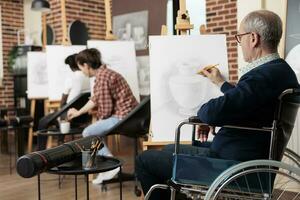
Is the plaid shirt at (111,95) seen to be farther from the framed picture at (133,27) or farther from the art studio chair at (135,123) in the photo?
the framed picture at (133,27)

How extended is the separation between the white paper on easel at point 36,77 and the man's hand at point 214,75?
12.2 feet

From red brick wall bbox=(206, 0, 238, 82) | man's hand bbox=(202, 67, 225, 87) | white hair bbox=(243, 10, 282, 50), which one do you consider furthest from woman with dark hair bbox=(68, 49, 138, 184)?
white hair bbox=(243, 10, 282, 50)

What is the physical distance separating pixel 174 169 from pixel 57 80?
350 centimetres

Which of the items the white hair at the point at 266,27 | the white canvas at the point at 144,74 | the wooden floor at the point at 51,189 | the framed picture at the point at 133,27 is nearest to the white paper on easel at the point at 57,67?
the white canvas at the point at 144,74

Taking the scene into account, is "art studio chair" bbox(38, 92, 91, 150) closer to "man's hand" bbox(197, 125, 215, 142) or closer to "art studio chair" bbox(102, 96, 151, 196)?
"art studio chair" bbox(102, 96, 151, 196)

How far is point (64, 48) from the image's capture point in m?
5.20

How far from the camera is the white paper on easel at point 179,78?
2.81 meters

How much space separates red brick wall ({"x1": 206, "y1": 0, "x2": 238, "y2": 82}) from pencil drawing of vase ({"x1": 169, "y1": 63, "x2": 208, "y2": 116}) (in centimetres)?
200

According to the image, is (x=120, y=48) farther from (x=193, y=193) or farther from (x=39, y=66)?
(x=193, y=193)

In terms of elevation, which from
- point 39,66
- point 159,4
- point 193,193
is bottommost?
point 193,193

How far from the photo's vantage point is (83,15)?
6559 mm

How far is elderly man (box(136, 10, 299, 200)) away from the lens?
1910mm

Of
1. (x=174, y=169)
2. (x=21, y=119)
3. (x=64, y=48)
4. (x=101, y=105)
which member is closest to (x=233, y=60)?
(x=101, y=105)

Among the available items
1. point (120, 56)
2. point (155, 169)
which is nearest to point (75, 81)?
point (120, 56)
